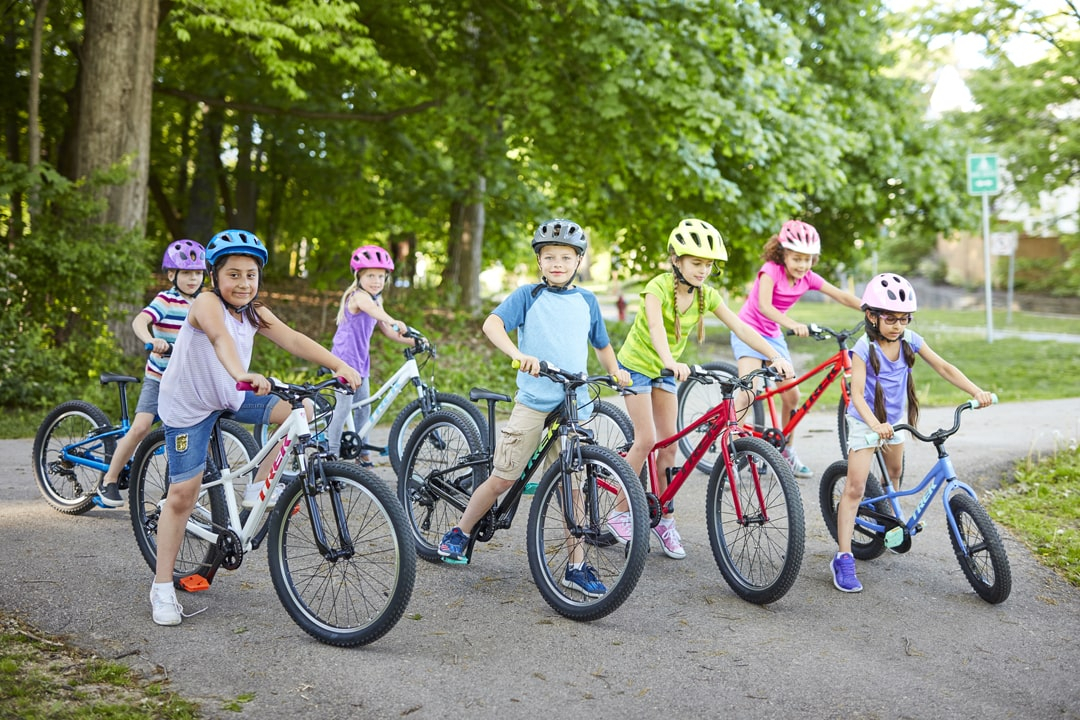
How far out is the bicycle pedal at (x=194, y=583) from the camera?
503 cm

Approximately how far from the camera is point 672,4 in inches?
530

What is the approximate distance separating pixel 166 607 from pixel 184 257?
2445 millimetres

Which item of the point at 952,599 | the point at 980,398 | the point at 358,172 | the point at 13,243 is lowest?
the point at 952,599

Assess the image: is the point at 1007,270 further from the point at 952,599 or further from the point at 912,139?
the point at 952,599

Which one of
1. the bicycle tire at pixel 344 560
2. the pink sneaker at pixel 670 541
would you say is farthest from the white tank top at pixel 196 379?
the pink sneaker at pixel 670 541

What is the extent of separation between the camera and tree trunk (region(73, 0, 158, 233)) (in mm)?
Answer: 11672

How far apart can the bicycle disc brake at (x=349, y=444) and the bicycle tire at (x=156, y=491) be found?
91.3 inches

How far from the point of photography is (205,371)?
4637 mm

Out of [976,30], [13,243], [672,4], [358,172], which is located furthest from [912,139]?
[13,243]

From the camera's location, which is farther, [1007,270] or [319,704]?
[1007,270]

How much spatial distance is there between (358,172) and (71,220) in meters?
8.67

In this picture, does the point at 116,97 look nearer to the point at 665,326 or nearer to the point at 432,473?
the point at 432,473

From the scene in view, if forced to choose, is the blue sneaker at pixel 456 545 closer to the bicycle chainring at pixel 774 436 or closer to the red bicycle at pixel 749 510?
the red bicycle at pixel 749 510

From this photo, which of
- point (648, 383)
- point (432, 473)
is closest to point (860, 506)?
point (648, 383)
